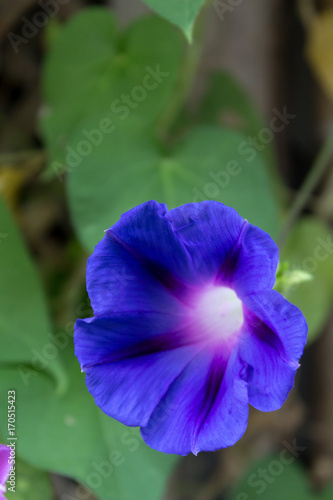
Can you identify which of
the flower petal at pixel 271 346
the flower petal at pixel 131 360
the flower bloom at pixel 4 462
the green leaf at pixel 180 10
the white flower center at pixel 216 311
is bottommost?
the flower bloom at pixel 4 462

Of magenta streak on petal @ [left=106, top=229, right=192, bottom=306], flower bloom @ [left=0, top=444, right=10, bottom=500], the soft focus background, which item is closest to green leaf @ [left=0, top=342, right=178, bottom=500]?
the soft focus background

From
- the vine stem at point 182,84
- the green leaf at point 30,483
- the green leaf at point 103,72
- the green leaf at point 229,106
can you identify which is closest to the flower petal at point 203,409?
the green leaf at point 30,483

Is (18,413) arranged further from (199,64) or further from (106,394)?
(199,64)

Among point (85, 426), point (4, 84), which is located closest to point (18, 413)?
point (85, 426)

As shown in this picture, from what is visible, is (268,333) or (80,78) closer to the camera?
(268,333)

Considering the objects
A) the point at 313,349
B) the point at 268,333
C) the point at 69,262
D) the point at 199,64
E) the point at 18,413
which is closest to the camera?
the point at 268,333

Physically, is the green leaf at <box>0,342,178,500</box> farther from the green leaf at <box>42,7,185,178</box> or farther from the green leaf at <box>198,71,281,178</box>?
the green leaf at <box>198,71,281,178</box>

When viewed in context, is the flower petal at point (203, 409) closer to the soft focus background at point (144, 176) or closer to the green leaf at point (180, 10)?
the soft focus background at point (144, 176)
